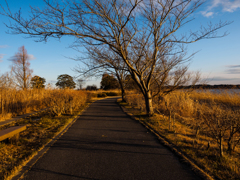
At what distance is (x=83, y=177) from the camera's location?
323cm

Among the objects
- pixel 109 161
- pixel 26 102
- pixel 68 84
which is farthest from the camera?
pixel 68 84

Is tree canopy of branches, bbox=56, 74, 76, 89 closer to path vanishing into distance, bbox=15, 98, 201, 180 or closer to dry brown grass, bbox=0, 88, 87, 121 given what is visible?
dry brown grass, bbox=0, 88, 87, 121

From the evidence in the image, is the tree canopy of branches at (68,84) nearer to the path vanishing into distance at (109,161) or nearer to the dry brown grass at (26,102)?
the dry brown grass at (26,102)

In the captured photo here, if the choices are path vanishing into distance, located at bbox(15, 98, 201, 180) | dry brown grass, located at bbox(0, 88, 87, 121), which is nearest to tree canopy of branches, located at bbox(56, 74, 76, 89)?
dry brown grass, located at bbox(0, 88, 87, 121)

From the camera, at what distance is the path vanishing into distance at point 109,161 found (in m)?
3.31

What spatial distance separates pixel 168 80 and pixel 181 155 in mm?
7609

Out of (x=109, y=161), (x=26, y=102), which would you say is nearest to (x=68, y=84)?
(x=26, y=102)

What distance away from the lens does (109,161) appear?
393 centimetres

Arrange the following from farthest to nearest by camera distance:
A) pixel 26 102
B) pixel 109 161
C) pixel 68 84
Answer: pixel 68 84
pixel 26 102
pixel 109 161

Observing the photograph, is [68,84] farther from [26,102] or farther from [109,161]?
[109,161]

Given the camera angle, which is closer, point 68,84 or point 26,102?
point 26,102

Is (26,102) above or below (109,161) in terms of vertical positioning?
above

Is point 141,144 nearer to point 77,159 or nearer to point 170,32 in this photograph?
point 77,159

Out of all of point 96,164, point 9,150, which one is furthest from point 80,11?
point 96,164
